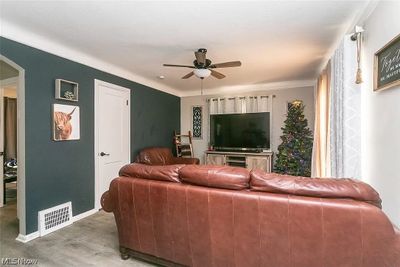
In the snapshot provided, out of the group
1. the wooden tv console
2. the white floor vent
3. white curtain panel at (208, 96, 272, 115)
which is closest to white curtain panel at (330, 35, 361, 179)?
the wooden tv console

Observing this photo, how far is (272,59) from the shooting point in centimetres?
355

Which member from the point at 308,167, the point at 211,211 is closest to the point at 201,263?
the point at 211,211

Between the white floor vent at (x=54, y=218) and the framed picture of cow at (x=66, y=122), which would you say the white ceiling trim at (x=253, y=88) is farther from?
the white floor vent at (x=54, y=218)

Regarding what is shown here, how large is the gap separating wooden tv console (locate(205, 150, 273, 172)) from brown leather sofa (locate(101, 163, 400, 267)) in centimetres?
341

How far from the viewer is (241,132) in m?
5.34

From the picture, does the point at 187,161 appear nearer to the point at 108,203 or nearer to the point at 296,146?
the point at 296,146

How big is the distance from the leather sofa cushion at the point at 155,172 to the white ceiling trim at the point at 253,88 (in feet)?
13.4

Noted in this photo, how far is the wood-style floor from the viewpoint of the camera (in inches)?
83.6

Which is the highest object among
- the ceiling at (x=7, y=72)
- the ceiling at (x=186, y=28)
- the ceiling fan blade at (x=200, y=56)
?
the ceiling at (x=186, y=28)

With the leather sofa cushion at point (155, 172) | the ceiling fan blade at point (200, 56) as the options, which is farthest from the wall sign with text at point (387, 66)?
the ceiling fan blade at point (200, 56)

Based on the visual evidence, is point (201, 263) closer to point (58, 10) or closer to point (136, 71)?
point (58, 10)

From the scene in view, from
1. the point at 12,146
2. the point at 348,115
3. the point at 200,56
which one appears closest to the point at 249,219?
the point at 348,115

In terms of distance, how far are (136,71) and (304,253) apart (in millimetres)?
3883

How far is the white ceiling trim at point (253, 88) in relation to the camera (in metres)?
4.96
